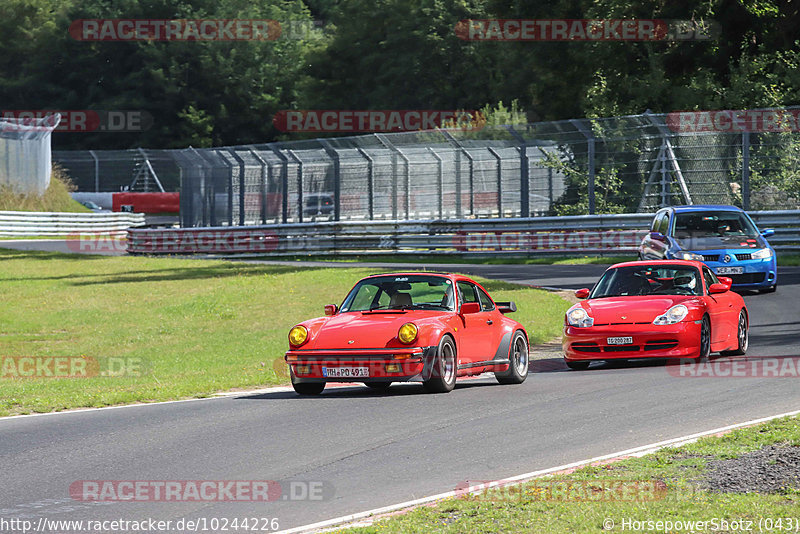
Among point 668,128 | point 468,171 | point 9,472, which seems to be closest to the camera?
point 9,472

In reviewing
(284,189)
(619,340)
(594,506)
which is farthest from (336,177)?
(594,506)

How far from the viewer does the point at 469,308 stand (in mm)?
12609

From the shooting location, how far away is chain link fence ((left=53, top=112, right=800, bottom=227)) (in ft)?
99.8

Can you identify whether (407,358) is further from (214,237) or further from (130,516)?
(214,237)

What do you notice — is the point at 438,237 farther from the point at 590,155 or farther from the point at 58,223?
the point at 58,223

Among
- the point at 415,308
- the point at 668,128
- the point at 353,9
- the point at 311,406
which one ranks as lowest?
the point at 311,406

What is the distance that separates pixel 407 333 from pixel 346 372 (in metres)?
0.72

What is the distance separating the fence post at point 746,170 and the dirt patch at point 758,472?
22470 mm

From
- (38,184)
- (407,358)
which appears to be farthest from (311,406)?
(38,184)

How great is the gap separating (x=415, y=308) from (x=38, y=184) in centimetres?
4512

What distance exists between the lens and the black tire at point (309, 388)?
12.5m

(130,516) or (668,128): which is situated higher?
(668,128)

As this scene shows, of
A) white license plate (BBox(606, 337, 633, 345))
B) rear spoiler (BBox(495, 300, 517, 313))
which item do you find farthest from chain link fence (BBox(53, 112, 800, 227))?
rear spoiler (BBox(495, 300, 517, 313))

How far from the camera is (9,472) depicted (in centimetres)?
834
